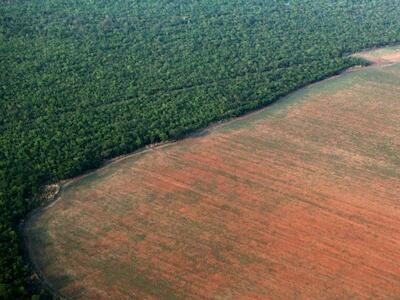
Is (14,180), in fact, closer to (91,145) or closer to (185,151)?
(91,145)

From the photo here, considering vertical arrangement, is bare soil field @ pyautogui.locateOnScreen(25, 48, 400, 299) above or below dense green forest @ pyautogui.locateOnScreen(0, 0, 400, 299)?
below

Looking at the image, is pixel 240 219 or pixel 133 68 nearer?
pixel 240 219

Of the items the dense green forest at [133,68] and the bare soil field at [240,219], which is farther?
the dense green forest at [133,68]

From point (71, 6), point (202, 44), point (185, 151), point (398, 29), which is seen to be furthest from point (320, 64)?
point (71, 6)

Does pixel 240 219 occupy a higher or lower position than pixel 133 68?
lower

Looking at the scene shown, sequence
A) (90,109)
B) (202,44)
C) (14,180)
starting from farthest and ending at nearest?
(202,44) < (90,109) < (14,180)
